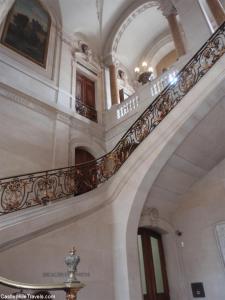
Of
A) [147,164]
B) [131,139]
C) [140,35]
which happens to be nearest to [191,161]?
[147,164]

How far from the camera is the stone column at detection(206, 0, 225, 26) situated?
26.7 ft

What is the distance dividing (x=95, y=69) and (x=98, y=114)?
256 centimetres

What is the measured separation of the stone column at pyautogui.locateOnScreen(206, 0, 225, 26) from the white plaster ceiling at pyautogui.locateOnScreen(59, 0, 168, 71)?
11.1 feet

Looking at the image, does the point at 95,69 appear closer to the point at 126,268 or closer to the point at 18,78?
the point at 18,78

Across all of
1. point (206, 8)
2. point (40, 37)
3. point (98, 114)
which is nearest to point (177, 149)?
point (98, 114)

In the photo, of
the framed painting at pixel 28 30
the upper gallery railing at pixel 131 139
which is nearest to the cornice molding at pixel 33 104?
the framed painting at pixel 28 30

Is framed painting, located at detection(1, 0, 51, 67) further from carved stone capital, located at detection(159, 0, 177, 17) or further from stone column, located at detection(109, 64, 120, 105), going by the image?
carved stone capital, located at detection(159, 0, 177, 17)

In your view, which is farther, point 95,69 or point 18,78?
point 95,69

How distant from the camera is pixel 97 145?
9.05 m

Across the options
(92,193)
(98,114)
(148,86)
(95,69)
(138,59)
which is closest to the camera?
(92,193)

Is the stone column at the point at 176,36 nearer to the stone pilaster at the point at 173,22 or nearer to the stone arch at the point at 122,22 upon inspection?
the stone pilaster at the point at 173,22

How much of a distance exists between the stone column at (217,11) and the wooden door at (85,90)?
5.16 meters

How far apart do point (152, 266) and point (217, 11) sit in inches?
317

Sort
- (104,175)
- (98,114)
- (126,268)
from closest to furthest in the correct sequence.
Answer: (126,268) < (104,175) < (98,114)
